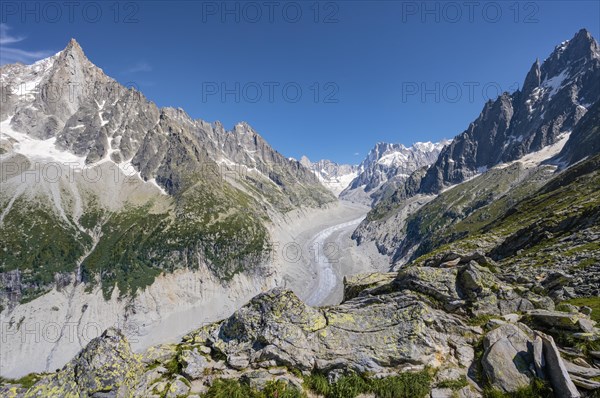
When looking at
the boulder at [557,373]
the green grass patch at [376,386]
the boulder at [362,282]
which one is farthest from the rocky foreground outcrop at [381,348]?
the boulder at [362,282]

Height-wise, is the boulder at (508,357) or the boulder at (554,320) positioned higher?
the boulder at (554,320)

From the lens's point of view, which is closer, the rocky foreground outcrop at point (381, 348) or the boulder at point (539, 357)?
the boulder at point (539, 357)

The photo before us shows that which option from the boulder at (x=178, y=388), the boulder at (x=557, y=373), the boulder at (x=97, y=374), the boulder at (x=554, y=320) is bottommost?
the boulder at (x=557, y=373)

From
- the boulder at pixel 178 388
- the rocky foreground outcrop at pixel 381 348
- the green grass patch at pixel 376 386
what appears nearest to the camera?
the rocky foreground outcrop at pixel 381 348

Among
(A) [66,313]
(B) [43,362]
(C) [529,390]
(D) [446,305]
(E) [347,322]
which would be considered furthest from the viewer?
(A) [66,313]

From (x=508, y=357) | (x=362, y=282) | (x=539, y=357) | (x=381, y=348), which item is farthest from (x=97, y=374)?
(x=539, y=357)

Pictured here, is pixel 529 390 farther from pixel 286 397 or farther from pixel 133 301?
pixel 133 301

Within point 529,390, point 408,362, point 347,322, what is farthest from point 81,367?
point 529,390

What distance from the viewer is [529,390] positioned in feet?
42.3

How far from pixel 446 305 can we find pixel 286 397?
38.9ft

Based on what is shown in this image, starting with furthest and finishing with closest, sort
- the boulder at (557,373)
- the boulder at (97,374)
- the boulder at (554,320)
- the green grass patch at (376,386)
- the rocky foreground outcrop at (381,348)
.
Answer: the boulder at (554,320) < the green grass patch at (376,386) < the boulder at (97,374) < the rocky foreground outcrop at (381,348) < the boulder at (557,373)

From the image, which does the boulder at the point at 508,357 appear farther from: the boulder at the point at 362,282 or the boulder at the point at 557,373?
the boulder at the point at 362,282

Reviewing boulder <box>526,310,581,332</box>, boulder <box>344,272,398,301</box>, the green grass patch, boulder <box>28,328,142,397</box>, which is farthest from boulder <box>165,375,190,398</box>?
boulder <box>526,310,581,332</box>

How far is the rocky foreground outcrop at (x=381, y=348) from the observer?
46.1 feet
